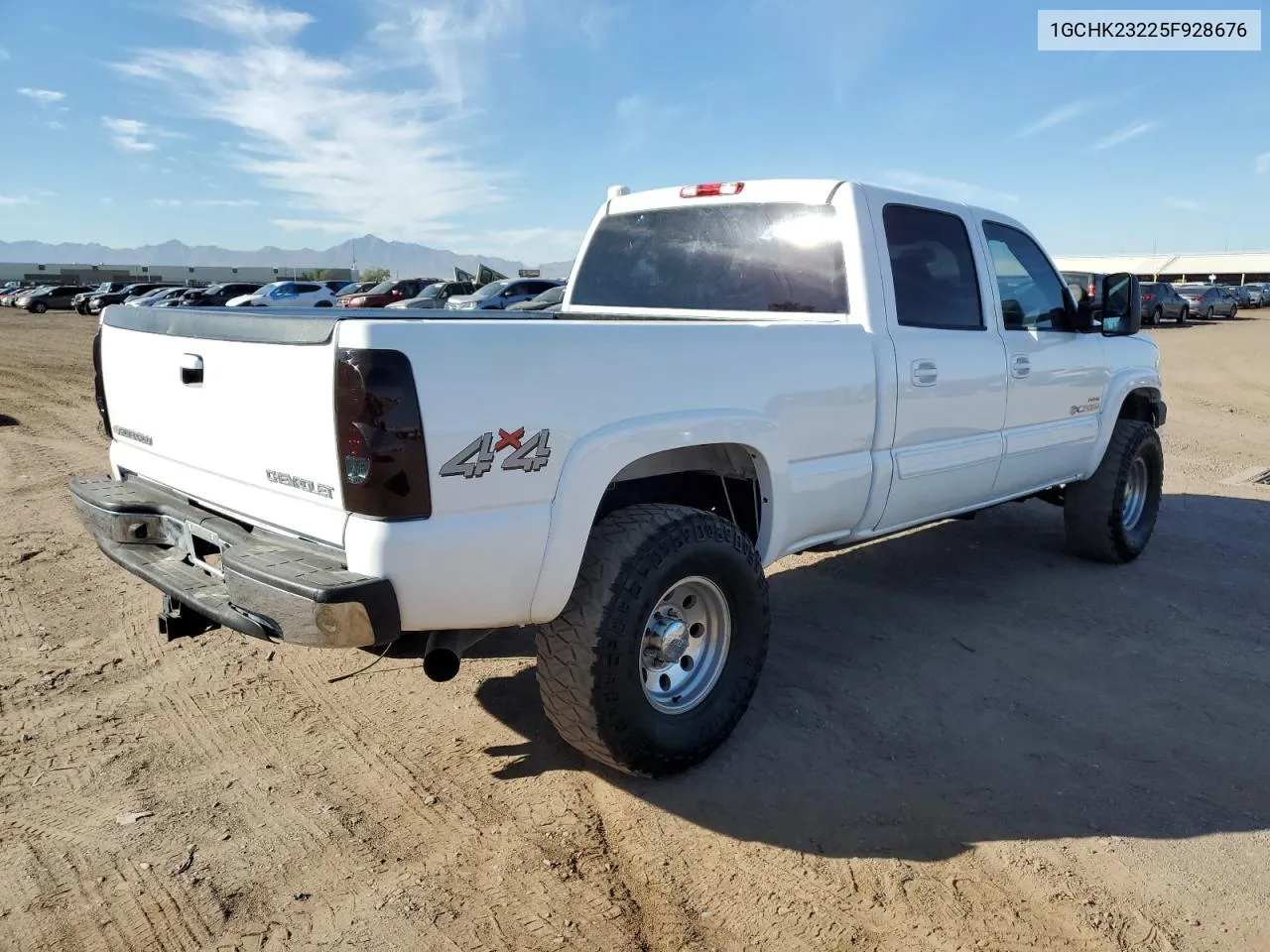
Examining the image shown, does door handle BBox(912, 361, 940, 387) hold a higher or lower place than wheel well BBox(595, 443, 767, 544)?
higher

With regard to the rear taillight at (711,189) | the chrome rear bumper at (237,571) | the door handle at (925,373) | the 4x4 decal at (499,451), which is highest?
the rear taillight at (711,189)

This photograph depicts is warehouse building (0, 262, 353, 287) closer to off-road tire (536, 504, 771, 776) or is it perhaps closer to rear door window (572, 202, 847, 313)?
rear door window (572, 202, 847, 313)

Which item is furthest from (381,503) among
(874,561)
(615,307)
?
(874,561)

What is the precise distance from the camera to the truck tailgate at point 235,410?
8.57ft

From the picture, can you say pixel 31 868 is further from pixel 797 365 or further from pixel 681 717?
pixel 797 365

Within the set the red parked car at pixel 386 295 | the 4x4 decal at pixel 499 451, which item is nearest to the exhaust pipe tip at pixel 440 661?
the 4x4 decal at pixel 499 451

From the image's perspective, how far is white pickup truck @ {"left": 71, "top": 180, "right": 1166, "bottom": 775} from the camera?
2564 mm

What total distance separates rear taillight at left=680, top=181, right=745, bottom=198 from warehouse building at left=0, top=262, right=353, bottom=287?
73.3 metres

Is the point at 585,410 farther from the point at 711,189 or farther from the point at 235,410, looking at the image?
the point at 711,189

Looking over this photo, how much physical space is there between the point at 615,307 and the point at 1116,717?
117 inches

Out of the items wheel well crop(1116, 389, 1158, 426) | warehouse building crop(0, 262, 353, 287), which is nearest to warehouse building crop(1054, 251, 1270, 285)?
warehouse building crop(0, 262, 353, 287)

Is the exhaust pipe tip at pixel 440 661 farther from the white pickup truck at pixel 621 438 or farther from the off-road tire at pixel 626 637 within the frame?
the off-road tire at pixel 626 637

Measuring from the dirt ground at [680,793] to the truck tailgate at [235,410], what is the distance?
102 cm

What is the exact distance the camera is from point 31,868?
2791 millimetres
